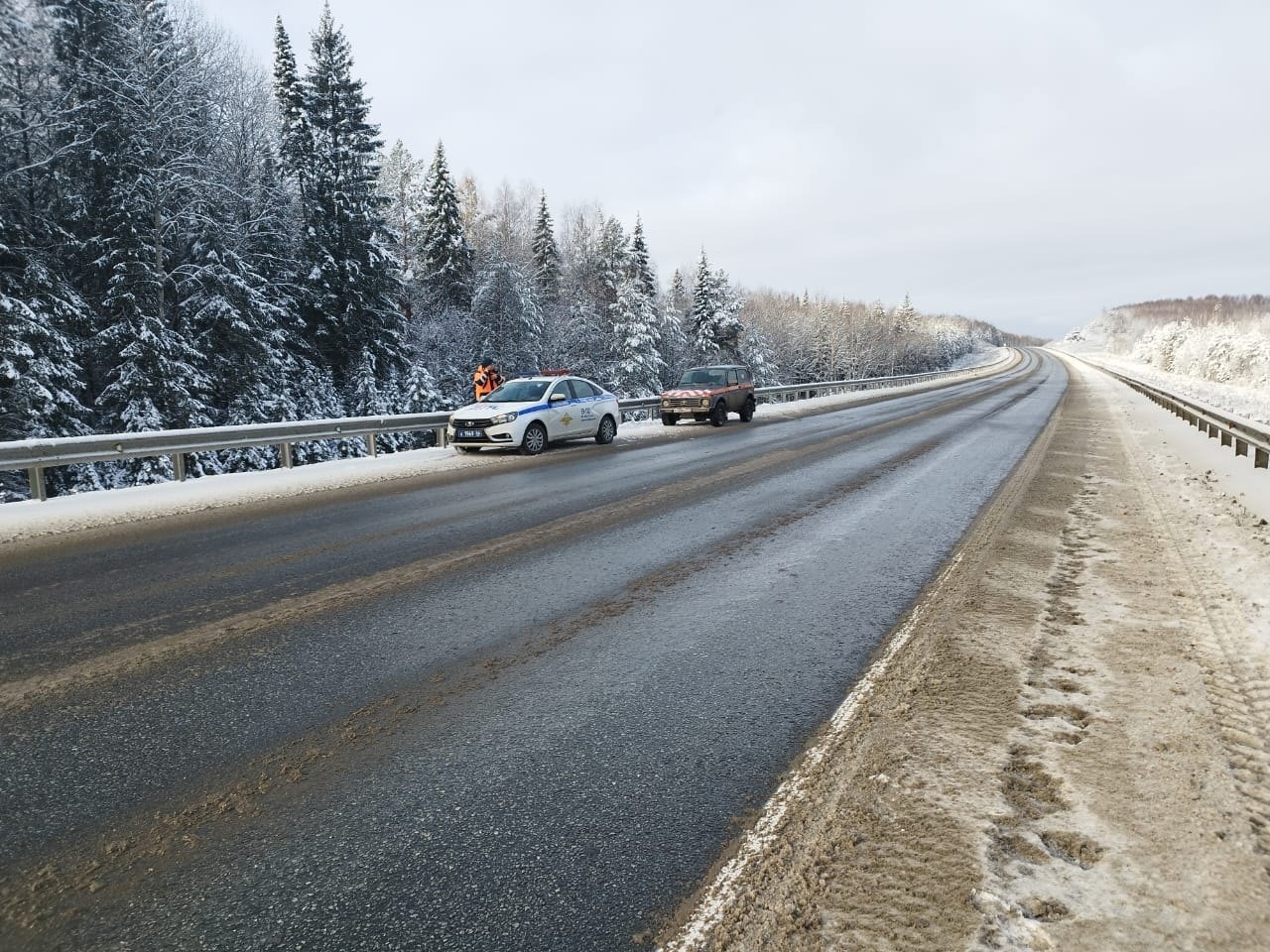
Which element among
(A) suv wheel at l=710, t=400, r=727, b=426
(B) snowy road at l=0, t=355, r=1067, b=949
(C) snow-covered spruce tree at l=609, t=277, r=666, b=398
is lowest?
(B) snowy road at l=0, t=355, r=1067, b=949

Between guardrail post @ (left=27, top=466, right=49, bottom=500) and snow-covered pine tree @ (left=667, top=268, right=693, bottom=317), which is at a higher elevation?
snow-covered pine tree @ (left=667, top=268, right=693, bottom=317)

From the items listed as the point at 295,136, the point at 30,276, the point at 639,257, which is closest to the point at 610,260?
the point at 639,257

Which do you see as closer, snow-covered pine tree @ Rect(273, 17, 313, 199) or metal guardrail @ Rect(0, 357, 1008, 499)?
metal guardrail @ Rect(0, 357, 1008, 499)

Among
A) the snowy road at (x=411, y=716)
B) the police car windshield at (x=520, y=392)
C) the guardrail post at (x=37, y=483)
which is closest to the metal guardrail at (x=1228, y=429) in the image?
the snowy road at (x=411, y=716)

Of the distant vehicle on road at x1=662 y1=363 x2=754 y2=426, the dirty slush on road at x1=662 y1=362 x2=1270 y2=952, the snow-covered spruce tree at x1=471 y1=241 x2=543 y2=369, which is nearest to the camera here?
the dirty slush on road at x1=662 y1=362 x2=1270 y2=952

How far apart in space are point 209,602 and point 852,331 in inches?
4271

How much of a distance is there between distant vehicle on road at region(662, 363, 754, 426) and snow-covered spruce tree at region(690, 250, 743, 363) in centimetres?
3448

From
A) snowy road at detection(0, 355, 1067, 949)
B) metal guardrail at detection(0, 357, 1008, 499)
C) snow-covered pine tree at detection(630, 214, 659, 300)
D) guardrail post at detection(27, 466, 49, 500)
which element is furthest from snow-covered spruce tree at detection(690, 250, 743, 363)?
snowy road at detection(0, 355, 1067, 949)

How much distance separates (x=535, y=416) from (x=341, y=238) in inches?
802

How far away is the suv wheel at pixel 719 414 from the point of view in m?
22.6

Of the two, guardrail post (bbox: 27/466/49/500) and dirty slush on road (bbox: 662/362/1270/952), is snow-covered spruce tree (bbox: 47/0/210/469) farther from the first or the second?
dirty slush on road (bbox: 662/362/1270/952)

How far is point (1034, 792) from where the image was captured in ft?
9.23

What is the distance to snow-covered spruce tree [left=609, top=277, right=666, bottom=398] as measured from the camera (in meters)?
47.0

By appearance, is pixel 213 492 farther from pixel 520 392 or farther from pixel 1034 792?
pixel 1034 792
